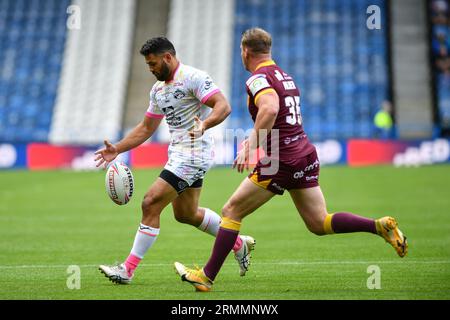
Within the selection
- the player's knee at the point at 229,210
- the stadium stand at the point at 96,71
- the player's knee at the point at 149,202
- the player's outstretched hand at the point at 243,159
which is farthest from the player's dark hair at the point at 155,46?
the stadium stand at the point at 96,71

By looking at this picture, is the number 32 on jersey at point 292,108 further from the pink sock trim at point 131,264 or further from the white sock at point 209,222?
the pink sock trim at point 131,264

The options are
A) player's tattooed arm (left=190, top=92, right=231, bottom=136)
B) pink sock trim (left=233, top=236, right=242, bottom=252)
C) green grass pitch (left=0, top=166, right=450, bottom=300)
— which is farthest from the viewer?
pink sock trim (left=233, top=236, right=242, bottom=252)

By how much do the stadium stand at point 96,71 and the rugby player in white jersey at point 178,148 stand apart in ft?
84.1

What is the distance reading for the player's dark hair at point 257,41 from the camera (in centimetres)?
818

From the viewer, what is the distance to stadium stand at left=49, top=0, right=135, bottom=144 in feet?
120

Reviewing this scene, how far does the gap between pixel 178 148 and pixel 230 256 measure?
2.68m

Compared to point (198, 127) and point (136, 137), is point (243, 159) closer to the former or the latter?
point (198, 127)

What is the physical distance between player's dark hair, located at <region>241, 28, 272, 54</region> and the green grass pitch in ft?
7.60

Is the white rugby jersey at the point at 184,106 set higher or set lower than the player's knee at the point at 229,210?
higher

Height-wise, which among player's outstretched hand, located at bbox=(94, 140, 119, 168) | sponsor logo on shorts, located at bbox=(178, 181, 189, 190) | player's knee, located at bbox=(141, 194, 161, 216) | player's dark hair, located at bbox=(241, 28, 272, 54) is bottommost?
player's knee, located at bbox=(141, 194, 161, 216)

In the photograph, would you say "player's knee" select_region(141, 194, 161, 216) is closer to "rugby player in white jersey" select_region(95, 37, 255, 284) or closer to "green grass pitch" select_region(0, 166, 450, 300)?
"rugby player in white jersey" select_region(95, 37, 255, 284)

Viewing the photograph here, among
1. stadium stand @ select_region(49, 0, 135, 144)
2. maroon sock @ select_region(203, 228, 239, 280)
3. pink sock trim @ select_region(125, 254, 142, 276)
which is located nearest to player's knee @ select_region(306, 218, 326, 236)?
maroon sock @ select_region(203, 228, 239, 280)

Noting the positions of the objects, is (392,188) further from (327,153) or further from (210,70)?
(210,70)

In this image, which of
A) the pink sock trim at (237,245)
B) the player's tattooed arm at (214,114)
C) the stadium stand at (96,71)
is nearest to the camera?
the player's tattooed arm at (214,114)
